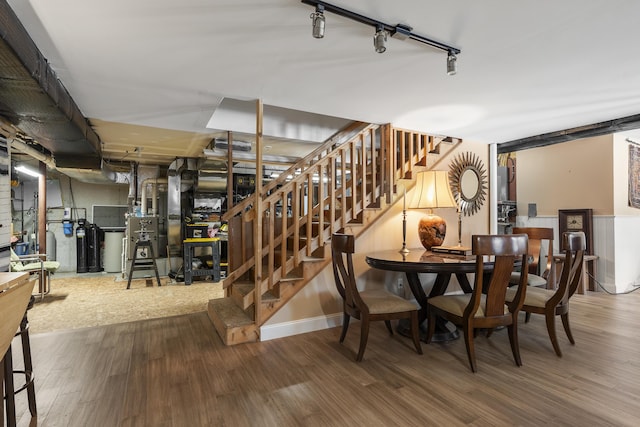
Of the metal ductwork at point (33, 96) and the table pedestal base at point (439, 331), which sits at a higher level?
the metal ductwork at point (33, 96)

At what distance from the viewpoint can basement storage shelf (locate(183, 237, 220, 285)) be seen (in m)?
5.80

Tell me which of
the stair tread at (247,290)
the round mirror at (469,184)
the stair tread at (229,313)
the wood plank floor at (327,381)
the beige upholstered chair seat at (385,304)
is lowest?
the wood plank floor at (327,381)

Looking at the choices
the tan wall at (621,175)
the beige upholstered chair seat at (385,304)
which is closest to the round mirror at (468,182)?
the tan wall at (621,175)

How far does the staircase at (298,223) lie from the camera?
9.83ft

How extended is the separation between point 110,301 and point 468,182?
5266mm

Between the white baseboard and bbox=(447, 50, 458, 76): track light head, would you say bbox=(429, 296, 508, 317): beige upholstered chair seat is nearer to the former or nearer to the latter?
the white baseboard

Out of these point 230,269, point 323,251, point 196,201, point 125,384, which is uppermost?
point 196,201

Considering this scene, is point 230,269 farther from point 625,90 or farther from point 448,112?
point 625,90

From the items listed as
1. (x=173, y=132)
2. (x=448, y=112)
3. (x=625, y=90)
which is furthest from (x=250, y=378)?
(x=625, y=90)

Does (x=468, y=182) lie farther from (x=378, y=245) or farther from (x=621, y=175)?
(x=621, y=175)

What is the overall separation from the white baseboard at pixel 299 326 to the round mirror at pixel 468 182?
233 cm

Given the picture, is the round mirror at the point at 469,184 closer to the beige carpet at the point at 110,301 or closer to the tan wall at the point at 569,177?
the tan wall at the point at 569,177

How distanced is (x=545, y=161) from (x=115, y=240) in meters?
8.61

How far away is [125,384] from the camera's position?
86.9 inches
